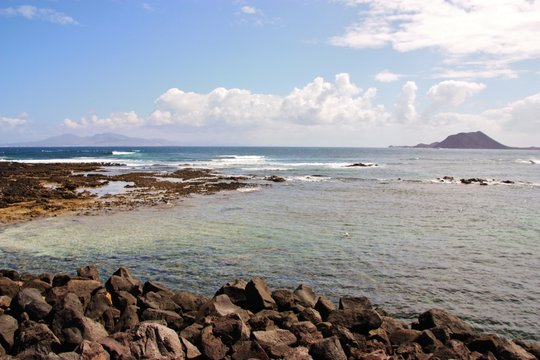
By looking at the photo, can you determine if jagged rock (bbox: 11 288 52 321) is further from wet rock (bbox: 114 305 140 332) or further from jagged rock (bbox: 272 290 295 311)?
jagged rock (bbox: 272 290 295 311)

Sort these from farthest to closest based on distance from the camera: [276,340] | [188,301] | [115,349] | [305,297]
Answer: [305,297], [188,301], [276,340], [115,349]

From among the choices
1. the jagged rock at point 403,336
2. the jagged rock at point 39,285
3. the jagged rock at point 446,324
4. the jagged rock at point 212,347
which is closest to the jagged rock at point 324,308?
the jagged rock at point 403,336

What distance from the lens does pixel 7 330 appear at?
335 inches

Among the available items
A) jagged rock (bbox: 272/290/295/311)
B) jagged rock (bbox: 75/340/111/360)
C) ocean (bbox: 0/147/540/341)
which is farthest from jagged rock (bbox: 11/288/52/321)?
jagged rock (bbox: 272/290/295/311)

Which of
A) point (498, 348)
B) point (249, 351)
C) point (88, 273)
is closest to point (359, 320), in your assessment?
point (498, 348)

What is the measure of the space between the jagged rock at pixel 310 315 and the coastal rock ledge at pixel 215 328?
2 cm

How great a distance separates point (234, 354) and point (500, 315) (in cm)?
753

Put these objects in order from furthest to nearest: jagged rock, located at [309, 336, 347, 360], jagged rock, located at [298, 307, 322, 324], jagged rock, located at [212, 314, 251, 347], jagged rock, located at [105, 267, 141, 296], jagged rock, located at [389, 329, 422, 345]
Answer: jagged rock, located at [105, 267, 141, 296] < jagged rock, located at [298, 307, 322, 324] < jagged rock, located at [389, 329, 422, 345] < jagged rock, located at [212, 314, 251, 347] < jagged rock, located at [309, 336, 347, 360]

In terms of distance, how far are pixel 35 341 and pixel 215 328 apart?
3339mm

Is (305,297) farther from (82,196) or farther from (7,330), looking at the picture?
(82,196)

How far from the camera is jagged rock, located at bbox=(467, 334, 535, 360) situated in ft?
27.0

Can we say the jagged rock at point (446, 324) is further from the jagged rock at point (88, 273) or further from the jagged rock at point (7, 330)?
the jagged rock at point (88, 273)

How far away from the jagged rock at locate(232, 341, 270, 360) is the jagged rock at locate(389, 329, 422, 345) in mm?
3002

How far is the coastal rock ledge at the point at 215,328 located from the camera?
7887 mm
